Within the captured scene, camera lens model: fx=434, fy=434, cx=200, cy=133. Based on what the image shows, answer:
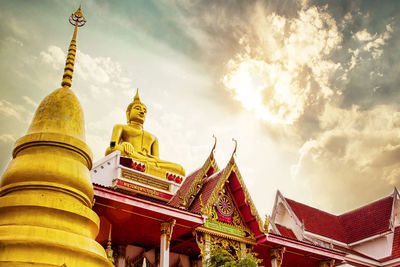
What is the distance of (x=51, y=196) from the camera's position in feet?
21.9

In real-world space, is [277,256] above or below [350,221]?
below

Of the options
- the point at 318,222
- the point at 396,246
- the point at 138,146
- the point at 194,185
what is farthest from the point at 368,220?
the point at 194,185

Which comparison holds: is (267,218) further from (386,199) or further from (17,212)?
(386,199)

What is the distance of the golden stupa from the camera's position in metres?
6.00

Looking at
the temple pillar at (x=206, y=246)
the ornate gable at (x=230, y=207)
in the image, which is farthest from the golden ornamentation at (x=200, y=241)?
the ornate gable at (x=230, y=207)

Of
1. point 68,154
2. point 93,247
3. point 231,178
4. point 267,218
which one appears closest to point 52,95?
Result: point 68,154

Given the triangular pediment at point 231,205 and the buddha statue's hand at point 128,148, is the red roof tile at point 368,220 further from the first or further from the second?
the buddha statue's hand at point 128,148

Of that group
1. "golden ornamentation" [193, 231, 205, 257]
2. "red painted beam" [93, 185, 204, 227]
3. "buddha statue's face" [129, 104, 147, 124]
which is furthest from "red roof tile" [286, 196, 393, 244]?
"red painted beam" [93, 185, 204, 227]

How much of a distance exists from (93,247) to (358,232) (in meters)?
16.0

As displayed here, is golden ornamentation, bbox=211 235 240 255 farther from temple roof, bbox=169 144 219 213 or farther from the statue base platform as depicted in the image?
the statue base platform

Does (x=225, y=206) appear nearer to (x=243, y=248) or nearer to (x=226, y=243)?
(x=226, y=243)

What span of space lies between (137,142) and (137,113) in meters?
1.22

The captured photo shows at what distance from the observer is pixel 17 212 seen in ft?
21.0

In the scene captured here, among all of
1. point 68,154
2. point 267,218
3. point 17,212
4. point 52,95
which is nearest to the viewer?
point 17,212
